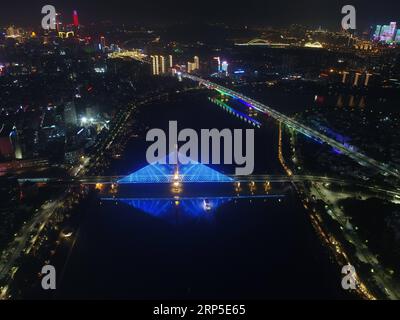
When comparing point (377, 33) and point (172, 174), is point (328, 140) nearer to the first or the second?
point (172, 174)

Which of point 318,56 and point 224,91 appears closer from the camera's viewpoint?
point 224,91

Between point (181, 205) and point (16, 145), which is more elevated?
point (16, 145)

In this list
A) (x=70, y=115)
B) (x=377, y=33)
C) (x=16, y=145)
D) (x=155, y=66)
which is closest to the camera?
(x=16, y=145)

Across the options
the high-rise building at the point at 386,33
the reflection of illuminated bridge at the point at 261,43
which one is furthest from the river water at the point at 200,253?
the high-rise building at the point at 386,33

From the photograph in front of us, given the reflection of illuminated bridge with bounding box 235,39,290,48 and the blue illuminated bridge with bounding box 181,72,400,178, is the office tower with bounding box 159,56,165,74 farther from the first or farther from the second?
the reflection of illuminated bridge with bounding box 235,39,290,48

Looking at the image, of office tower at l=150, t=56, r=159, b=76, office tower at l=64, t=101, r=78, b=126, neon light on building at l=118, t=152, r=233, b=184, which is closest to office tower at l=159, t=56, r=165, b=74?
office tower at l=150, t=56, r=159, b=76

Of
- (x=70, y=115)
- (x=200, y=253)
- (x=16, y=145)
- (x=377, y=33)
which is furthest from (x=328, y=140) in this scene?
(x=377, y=33)
